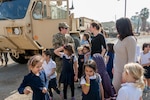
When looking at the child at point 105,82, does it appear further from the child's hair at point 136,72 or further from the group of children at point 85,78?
the child's hair at point 136,72

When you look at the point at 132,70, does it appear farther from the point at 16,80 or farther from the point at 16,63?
the point at 16,63

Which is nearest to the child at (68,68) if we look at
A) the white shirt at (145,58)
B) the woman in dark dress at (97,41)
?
the woman in dark dress at (97,41)

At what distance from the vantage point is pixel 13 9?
7508mm

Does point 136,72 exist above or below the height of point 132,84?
above

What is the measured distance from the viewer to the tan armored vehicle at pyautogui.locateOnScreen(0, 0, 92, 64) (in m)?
7.06

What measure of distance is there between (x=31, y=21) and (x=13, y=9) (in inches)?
34.2

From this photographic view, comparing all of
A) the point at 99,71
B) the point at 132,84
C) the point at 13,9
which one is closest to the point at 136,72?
the point at 132,84

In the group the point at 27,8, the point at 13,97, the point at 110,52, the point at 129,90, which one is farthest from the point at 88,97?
the point at 27,8

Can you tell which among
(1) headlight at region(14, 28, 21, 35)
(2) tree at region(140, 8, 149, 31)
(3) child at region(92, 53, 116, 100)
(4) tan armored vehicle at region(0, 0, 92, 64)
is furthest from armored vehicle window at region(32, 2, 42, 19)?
(2) tree at region(140, 8, 149, 31)

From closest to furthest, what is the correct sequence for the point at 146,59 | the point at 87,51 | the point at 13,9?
the point at 146,59
the point at 87,51
the point at 13,9

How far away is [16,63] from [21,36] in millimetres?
3390

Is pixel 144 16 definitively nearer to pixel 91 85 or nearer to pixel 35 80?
pixel 91 85

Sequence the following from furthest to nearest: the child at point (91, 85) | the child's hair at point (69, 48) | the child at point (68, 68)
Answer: the child at point (68, 68) < the child's hair at point (69, 48) < the child at point (91, 85)

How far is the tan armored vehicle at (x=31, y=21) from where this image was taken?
706cm
